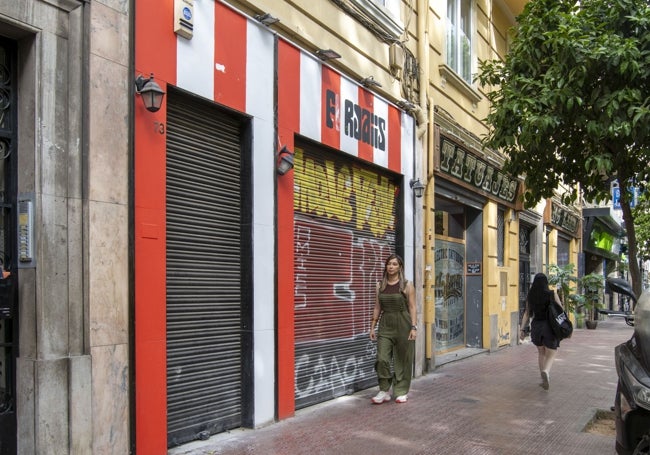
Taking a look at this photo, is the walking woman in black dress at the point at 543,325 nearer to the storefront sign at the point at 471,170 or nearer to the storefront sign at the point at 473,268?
the storefront sign at the point at 471,170

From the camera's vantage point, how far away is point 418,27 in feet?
32.8

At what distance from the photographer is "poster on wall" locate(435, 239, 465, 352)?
11.5 meters

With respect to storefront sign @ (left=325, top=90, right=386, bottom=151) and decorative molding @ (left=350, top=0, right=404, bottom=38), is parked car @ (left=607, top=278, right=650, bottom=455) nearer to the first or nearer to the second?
storefront sign @ (left=325, top=90, right=386, bottom=151)

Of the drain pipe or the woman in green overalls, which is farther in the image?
the drain pipe

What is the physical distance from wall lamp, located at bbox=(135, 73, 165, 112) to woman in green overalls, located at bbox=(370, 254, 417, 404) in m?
3.58

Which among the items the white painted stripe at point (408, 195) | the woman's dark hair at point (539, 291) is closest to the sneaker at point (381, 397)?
the white painted stripe at point (408, 195)

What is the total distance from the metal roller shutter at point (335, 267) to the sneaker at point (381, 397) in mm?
546

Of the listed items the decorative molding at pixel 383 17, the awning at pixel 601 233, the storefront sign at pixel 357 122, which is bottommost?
the awning at pixel 601 233

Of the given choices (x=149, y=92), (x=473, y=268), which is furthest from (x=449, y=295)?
(x=149, y=92)

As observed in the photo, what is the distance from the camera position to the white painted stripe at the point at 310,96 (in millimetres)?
6828

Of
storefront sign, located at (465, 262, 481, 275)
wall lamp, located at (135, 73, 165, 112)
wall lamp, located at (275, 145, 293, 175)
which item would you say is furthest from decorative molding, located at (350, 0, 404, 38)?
storefront sign, located at (465, 262, 481, 275)

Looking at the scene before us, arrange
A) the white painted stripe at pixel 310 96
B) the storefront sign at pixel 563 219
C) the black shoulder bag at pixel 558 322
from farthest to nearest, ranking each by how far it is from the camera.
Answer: the storefront sign at pixel 563 219, the black shoulder bag at pixel 558 322, the white painted stripe at pixel 310 96

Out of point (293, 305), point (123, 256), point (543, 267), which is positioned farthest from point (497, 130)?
point (543, 267)

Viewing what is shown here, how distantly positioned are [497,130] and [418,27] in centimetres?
381
